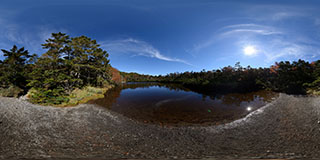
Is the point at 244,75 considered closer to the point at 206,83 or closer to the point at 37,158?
the point at 206,83

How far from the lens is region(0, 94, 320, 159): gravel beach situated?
3.02 m

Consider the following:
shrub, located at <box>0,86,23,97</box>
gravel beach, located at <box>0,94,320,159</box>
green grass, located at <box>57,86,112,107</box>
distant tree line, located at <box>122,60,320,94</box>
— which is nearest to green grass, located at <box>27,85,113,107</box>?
green grass, located at <box>57,86,112,107</box>

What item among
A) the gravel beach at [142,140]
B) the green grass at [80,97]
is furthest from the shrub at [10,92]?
the gravel beach at [142,140]

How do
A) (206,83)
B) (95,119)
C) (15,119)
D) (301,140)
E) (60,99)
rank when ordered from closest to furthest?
(301,140), (15,119), (95,119), (60,99), (206,83)

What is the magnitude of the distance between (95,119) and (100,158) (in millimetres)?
3278

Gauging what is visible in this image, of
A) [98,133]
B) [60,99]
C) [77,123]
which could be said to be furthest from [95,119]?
[60,99]

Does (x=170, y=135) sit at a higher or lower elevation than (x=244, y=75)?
lower

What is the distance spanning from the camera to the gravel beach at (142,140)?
302 centimetres

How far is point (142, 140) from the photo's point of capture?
3887 millimetres

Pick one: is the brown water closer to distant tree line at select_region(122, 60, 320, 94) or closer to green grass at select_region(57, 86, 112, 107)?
green grass at select_region(57, 86, 112, 107)

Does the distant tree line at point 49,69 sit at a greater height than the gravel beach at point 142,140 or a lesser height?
greater

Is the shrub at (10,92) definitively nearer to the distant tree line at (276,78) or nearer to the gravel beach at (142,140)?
the gravel beach at (142,140)

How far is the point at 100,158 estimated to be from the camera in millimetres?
2771

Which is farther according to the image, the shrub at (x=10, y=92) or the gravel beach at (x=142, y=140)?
the shrub at (x=10, y=92)
